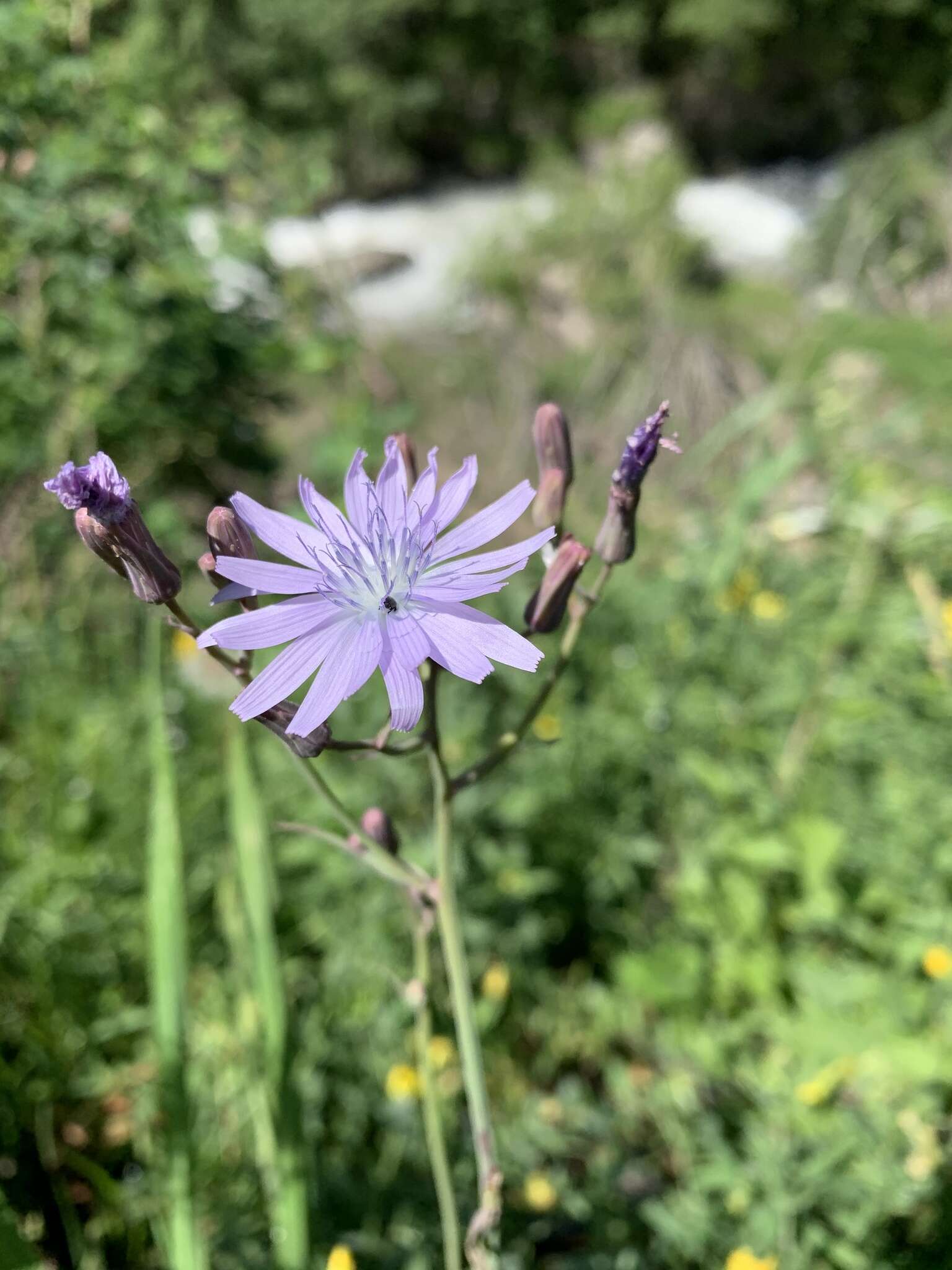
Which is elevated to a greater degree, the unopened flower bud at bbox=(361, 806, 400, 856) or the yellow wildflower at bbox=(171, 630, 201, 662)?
the yellow wildflower at bbox=(171, 630, 201, 662)

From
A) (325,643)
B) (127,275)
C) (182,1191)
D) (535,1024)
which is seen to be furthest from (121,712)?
(325,643)

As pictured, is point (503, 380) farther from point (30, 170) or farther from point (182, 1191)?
point (182, 1191)

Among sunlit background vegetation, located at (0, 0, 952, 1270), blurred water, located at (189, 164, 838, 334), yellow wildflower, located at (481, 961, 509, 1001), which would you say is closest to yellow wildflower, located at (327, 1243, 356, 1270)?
sunlit background vegetation, located at (0, 0, 952, 1270)

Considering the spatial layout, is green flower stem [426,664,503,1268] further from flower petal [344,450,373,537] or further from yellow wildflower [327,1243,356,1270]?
yellow wildflower [327,1243,356,1270]

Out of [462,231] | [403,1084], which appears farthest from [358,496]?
[462,231]

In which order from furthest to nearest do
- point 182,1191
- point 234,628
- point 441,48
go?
point 441,48, point 182,1191, point 234,628

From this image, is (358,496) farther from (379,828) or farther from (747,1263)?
(747,1263)

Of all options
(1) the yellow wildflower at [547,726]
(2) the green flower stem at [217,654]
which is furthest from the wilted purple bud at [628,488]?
(1) the yellow wildflower at [547,726]
